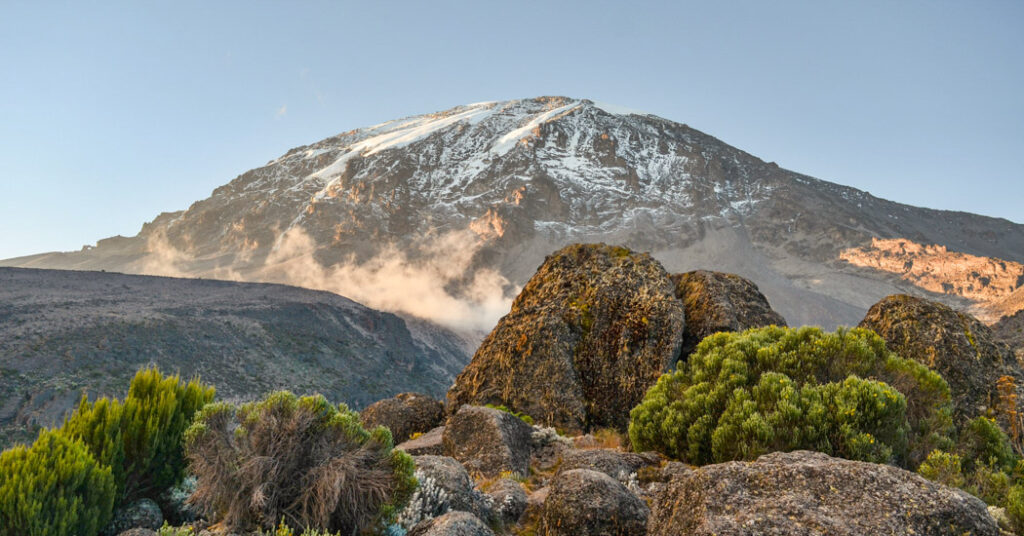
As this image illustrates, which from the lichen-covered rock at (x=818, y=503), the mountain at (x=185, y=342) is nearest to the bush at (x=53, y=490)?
the lichen-covered rock at (x=818, y=503)

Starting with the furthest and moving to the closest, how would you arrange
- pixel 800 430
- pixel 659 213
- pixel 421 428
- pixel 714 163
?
pixel 714 163 < pixel 659 213 < pixel 421 428 < pixel 800 430

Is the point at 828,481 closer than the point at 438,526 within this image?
Yes

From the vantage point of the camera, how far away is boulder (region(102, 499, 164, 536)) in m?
4.83

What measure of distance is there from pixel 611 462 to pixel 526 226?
142m

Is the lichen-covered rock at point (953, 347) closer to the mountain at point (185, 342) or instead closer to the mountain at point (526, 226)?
the mountain at point (185, 342)

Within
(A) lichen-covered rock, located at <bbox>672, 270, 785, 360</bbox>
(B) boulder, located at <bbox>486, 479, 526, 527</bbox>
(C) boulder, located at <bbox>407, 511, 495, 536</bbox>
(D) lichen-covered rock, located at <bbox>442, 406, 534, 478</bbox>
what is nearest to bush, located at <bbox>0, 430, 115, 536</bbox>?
(C) boulder, located at <bbox>407, 511, 495, 536</bbox>

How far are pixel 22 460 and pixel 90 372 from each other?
174 ft

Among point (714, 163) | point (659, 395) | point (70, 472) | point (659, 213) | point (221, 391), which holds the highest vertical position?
point (714, 163)

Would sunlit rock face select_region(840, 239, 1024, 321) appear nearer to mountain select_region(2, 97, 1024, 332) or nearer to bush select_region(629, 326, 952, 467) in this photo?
mountain select_region(2, 97, 1024, 332)

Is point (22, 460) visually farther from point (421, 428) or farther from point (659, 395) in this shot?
point (421, 428)

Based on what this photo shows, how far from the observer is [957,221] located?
162625mm

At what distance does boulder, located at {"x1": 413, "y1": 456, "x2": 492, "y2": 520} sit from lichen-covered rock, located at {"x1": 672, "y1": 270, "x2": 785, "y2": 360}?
9.17 meters

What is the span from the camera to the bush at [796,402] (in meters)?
6.34

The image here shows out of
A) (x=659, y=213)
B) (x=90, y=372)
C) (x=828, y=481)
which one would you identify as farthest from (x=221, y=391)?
(x=659, y=213)
